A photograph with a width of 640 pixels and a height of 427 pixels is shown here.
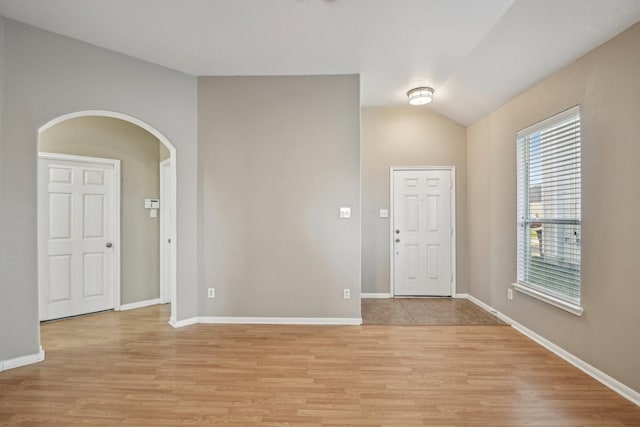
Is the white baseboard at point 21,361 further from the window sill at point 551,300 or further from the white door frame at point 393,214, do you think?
the window sill at point 551,300

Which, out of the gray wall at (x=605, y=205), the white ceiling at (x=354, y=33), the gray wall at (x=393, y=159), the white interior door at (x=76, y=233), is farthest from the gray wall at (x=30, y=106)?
the gray wall at (x=605, y=205)

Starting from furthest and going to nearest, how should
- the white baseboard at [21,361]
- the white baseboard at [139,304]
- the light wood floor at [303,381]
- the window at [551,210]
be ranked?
the white baseboard at [139,304] < the window at [551,210] < the white baseboard at [21,361] < the light wood floor at [303,381]

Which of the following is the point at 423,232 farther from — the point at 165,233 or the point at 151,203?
the point at 151,203

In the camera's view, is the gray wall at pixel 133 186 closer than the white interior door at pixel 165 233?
Yes

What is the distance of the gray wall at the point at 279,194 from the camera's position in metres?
3.66

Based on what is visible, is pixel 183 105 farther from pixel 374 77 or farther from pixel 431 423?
pixel 431 423

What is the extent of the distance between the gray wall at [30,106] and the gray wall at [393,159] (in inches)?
126

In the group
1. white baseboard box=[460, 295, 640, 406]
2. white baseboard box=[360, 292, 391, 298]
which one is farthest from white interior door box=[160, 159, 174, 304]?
white baseboard box=[460, 295, 640, 406]

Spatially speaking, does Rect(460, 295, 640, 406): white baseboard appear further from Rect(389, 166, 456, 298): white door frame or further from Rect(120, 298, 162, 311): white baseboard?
Rect(120, 298, 162, 311): white baseboard

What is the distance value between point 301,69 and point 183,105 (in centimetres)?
147

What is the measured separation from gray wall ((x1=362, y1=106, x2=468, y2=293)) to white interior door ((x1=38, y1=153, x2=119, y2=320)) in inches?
144

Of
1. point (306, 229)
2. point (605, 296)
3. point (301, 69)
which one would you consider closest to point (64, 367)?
point (306, 229)

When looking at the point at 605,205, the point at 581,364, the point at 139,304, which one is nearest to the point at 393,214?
the point at 605,205

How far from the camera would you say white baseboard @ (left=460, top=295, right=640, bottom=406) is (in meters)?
2.19
